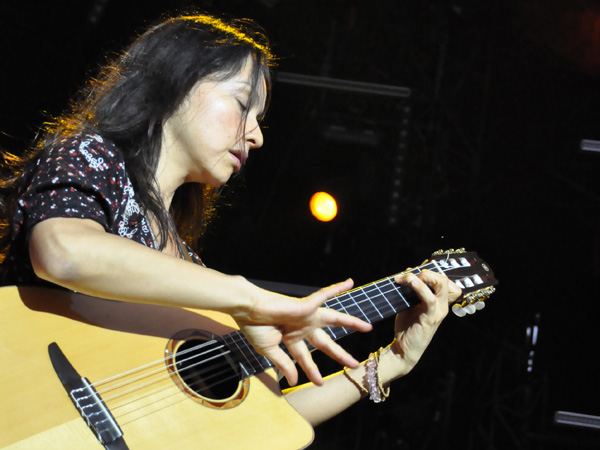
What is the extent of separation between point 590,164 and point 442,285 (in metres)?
2.26

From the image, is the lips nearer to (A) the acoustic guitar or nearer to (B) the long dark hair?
(B) the long dark hair

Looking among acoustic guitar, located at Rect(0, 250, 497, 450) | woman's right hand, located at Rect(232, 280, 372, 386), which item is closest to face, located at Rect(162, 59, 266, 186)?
acoustic guitar, located at Rect(0, 250, 497, 450)

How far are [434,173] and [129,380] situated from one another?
107 inches

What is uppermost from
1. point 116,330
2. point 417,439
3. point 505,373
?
point 116,330

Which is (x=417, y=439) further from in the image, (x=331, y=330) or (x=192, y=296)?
(x=192, y=296)

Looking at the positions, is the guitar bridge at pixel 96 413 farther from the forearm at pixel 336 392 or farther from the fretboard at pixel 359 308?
the forearm at pixel 336 392

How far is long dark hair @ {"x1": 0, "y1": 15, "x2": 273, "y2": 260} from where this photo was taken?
1.66 meters

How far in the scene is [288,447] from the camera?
144 cm

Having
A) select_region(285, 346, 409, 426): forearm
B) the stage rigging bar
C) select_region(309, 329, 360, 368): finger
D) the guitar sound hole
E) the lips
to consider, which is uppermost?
the stage rigging bar

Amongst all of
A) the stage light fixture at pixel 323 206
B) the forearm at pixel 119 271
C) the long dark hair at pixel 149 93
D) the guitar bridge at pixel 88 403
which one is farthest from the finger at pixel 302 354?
the stage light fixture at pixel 323 206

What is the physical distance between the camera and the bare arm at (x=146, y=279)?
1.23 m

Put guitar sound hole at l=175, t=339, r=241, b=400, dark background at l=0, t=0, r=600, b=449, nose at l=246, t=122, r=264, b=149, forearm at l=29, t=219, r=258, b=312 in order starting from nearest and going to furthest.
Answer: forearm at l=29, t=219, r=258, b=312, guitar sound hole at l=175, t=339, r=241, b=400, nose at l=246, t=122, r=264, b=149, dark background at l=0, t=0, r=600, b=449

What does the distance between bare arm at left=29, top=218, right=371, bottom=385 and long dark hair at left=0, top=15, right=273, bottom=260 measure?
0.40m

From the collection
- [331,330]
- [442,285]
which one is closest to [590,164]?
[442,285]
